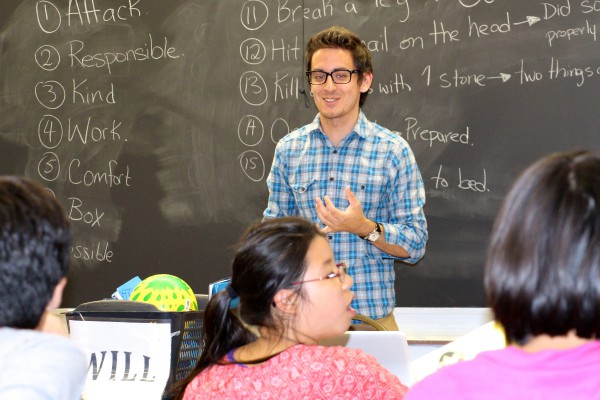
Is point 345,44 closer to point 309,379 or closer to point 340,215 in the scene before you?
point 340,215

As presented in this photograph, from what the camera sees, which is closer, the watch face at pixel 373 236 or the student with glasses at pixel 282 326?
the student with glasses at pixel 282 326

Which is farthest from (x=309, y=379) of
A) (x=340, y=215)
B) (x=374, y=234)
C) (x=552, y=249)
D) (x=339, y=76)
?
(x=339, y=76)

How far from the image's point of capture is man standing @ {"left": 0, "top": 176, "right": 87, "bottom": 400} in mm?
1128

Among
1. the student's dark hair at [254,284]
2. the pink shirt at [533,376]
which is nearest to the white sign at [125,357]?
the student's dark hair at [254,284]

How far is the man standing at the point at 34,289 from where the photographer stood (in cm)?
113

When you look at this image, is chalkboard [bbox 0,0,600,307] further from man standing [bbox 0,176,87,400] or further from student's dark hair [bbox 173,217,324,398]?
man standing [bbox 0,176,87,400]

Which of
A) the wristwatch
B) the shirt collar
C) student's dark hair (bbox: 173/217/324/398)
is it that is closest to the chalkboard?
the shirt collar

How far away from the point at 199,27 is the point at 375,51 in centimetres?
96

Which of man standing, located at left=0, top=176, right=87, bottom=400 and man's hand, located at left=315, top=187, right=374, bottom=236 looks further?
man's hand, located at left=315, top=187, right=374, bottom=236

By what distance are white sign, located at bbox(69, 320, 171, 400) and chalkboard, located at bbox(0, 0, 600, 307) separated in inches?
75.0

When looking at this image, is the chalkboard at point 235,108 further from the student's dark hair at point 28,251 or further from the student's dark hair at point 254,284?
the student's dark hair at point 28,251

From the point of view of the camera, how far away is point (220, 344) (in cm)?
176

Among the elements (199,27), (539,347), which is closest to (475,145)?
(199,27)

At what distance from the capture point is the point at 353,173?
3.15 meters
